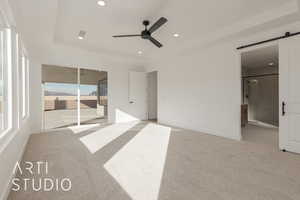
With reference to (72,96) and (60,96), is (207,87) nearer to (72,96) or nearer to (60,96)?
(72,96)

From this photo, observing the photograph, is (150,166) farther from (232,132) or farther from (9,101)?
(232,132)

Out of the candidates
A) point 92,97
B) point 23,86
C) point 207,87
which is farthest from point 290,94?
point 23,86

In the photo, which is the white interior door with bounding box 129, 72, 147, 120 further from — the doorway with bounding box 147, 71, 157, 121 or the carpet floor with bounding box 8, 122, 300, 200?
the carpet floor with bounding box 8, 122, 300, 200

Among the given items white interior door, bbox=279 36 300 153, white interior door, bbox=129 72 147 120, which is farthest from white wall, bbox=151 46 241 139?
white interior door, bbox=129 72 147 120

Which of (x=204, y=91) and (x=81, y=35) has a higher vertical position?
(x=81, y=35)

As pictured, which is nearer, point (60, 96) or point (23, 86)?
point (23, 86)

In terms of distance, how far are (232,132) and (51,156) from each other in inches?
163

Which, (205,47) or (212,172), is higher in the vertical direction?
(205,47)

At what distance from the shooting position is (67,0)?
8.49 feet

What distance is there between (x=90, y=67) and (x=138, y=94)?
227cm

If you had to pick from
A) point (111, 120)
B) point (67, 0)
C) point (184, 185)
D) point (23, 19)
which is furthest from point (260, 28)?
point (111, 120)

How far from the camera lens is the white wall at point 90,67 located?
4.70 metres

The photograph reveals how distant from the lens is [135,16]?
3131 millimetres

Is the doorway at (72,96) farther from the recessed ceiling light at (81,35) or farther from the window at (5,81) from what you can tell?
the window at (5,81)
